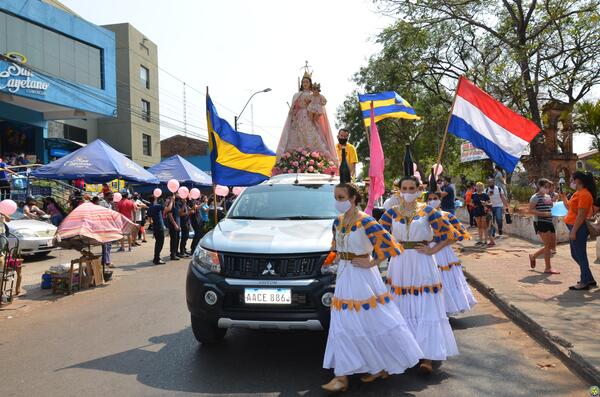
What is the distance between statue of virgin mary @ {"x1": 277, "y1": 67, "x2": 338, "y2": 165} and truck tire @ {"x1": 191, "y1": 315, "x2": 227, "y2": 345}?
4.96m

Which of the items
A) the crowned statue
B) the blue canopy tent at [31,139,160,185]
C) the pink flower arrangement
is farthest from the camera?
the blue canopy tent at [31,139,160,185]

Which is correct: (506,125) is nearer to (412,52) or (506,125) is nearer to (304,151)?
(304,151)

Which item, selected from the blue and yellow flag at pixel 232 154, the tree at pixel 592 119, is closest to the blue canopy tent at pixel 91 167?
the blue and yellow flag at pixel 232 154

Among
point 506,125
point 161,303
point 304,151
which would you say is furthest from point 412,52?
point 161,303

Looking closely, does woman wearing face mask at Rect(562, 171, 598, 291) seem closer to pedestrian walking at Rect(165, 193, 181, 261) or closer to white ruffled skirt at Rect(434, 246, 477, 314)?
white ruffled skirt at Rect(434, 246, 477, 314)

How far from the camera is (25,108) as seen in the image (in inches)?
1019

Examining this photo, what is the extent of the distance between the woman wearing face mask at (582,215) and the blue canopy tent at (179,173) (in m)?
16.2

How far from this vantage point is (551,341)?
207 inches

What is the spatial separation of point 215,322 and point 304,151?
16.6 ft

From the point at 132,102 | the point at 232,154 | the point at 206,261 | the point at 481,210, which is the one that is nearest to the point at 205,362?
the point at 206,261

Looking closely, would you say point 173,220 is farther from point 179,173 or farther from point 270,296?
point 179,173

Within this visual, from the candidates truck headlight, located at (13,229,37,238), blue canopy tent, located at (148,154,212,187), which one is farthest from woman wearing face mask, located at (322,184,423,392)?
blue canopy tent, located at (148,154,212,187)

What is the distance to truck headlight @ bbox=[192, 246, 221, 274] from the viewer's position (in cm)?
496

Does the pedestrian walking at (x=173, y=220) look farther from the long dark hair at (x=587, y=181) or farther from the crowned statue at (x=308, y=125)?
the long dark hair at (x=587, y=181)
